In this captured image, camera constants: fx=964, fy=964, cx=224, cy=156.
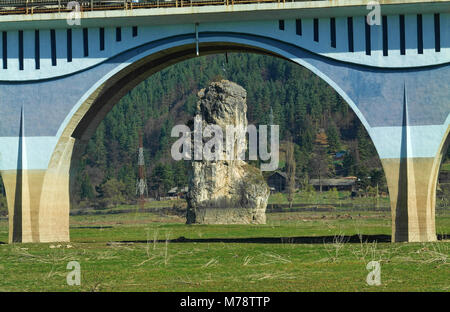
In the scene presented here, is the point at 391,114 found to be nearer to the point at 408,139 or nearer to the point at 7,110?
the point at 408,139

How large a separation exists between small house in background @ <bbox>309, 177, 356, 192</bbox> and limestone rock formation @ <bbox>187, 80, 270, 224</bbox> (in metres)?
24.8

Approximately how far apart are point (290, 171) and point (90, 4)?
7507 cm

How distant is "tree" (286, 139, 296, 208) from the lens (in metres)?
98.4

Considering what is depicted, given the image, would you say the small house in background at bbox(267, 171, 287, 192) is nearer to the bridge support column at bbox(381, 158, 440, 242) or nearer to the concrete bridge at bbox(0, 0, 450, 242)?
the concrete bridge at bbox(0, 0, 450, 242)

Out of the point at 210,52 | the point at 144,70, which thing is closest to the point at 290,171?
the point at 210,52

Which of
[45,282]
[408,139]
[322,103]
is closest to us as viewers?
[45,282]

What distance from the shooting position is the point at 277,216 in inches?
3159

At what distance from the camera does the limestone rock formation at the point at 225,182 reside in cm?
7588

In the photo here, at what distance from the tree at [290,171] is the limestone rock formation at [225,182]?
42.2ft
